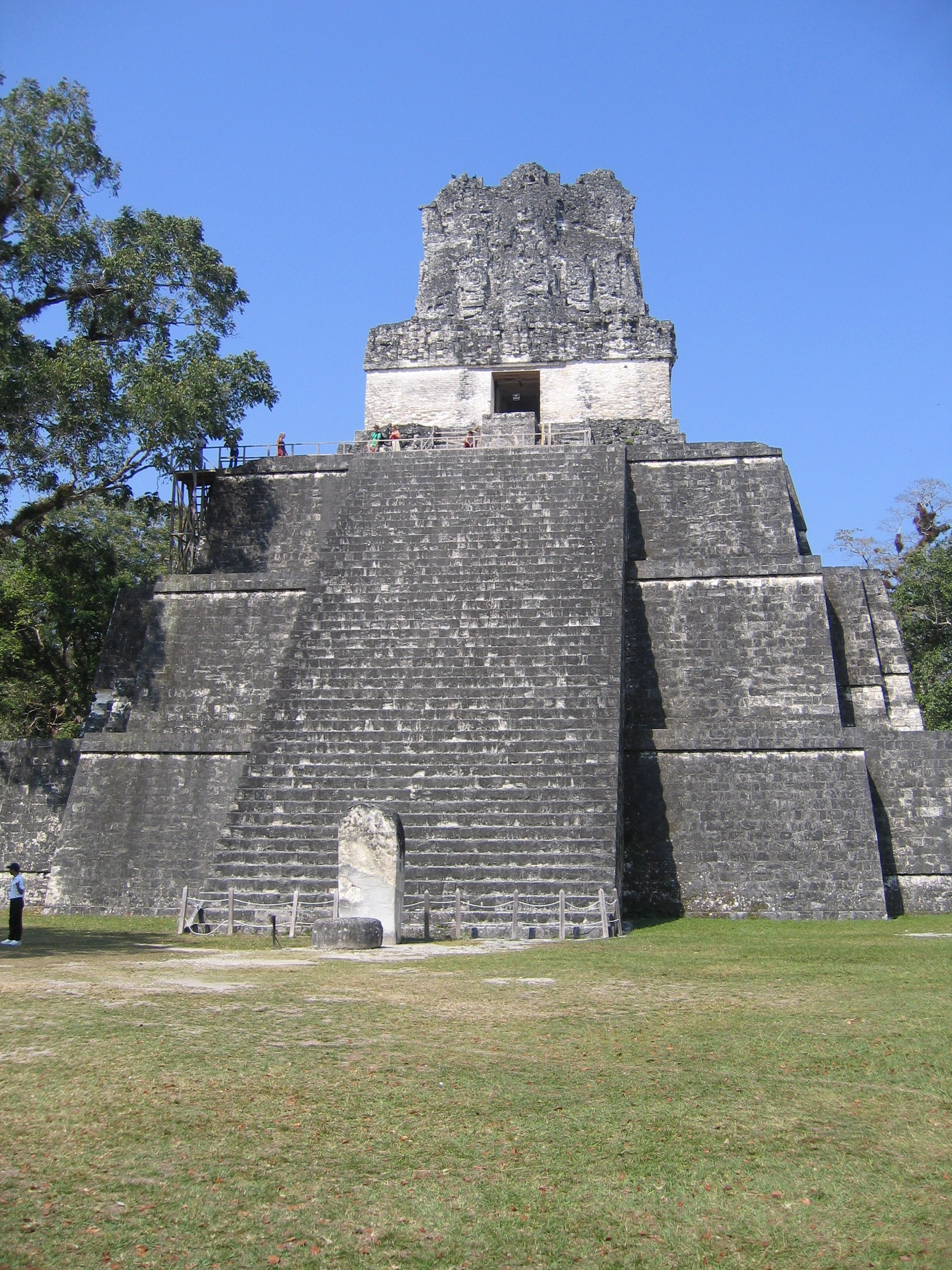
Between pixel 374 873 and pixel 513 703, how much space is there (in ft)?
11.1

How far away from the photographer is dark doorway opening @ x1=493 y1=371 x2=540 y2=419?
21.5 m

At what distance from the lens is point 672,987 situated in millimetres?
7418

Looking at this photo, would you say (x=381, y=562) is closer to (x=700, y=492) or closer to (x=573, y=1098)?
Answer: (x=700, y=492)

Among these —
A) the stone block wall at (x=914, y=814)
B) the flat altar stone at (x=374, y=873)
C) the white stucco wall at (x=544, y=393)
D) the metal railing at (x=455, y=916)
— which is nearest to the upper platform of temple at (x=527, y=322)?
the white stucco wall at (x=544, y=393)

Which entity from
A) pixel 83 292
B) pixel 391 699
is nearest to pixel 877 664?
pixel 391 699

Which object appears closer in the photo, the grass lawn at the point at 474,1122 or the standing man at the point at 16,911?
the grass lawn at the point at 474,1122

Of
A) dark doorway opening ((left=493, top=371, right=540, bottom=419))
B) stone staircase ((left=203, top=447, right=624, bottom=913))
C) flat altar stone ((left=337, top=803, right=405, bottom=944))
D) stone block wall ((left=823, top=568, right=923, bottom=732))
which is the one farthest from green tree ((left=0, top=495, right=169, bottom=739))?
stone block wall ((left=823, top=568, right=923, bottom=732))

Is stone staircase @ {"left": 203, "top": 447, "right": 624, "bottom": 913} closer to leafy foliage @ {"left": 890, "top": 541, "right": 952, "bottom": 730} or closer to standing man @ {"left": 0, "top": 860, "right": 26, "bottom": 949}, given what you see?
standing man @ {"left": 0, "top": 860, "right": 26, "bottom": 949}

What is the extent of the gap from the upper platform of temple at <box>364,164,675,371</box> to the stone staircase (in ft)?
17.4

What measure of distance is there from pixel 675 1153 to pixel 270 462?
47.0 feet

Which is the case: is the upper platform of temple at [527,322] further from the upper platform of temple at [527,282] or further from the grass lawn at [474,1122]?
the grass lawn at [474,1122]

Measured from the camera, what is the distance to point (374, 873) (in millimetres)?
9766

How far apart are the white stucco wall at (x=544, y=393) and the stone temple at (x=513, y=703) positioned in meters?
2.88

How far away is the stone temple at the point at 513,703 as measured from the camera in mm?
11750
